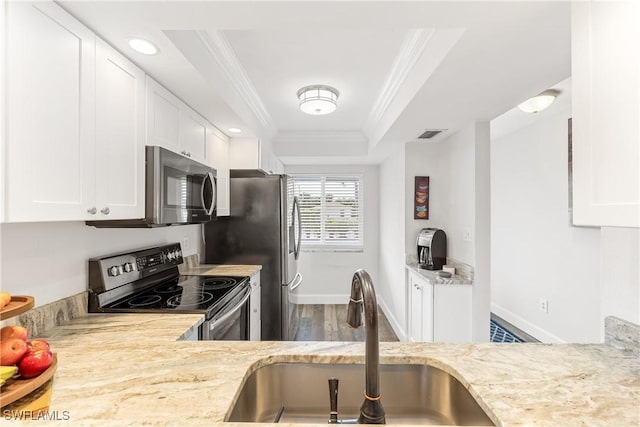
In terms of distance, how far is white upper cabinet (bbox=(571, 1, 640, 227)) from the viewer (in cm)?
85

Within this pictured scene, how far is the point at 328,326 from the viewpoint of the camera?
396cm

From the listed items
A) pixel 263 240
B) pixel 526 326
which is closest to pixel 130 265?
pixel 263 240

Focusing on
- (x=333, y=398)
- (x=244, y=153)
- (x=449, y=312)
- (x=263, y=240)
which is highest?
(x=244, y=153)

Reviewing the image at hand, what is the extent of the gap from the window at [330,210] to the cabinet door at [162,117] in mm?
2978

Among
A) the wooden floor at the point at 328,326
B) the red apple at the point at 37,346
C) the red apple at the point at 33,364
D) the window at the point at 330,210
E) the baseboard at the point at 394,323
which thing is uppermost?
the window at the point at 330,210

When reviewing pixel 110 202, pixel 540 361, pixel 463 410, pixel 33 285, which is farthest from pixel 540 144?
pixel 33 285

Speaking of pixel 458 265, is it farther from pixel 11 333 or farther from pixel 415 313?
pixel 11 333

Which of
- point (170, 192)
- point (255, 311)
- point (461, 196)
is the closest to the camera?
point (170, 192)

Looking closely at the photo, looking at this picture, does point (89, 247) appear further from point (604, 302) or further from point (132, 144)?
point (604, 302)

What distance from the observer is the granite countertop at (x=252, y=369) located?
0.75 m

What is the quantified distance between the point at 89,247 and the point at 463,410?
6.07 ft

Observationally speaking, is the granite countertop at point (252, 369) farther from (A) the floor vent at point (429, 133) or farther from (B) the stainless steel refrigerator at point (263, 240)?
(A) the floor vent at point (429, 133)

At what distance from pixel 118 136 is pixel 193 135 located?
2.79 feet

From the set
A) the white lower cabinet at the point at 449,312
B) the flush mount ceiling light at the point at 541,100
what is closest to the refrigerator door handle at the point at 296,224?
the white lower cabinet at the point at 449,312
